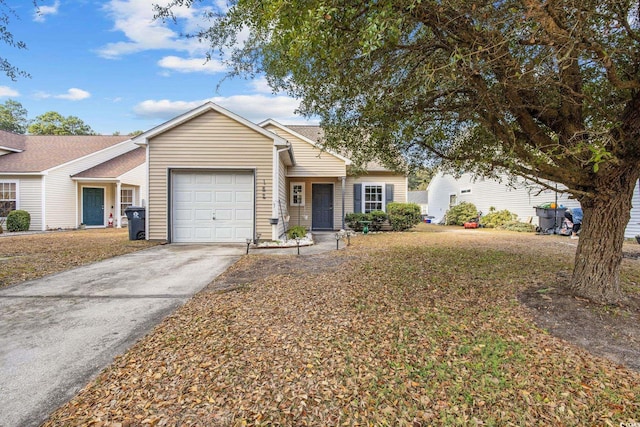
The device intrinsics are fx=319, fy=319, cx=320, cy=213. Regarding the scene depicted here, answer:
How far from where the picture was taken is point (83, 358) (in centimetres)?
283

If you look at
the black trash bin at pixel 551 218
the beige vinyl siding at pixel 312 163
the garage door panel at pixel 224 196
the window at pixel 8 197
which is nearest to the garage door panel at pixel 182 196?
the garage door panel at pixel 224 196

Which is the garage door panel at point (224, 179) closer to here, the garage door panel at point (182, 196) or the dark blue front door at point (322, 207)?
the garage door panel at point (182, 196)

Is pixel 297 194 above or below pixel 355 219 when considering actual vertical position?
above

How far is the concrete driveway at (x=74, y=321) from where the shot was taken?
236 centimetres

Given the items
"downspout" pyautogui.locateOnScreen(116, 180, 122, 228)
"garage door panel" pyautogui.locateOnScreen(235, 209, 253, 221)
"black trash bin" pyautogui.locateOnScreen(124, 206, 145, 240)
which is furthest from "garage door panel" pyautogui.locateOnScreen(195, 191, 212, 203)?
"downspout" pyautogui.locateOnScreen(116, 180, 122, 228)

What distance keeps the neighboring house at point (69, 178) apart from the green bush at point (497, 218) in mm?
19766

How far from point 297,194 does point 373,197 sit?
3835mm

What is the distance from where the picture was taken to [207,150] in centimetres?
978

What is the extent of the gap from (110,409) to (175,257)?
5.93 metres

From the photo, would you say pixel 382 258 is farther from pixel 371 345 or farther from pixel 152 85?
pixel 152 85

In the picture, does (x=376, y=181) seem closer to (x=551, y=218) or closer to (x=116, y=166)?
(x=551, y=218)

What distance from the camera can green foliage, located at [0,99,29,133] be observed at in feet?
115

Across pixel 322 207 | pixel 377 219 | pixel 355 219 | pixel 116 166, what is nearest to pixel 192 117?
pixel 322 207

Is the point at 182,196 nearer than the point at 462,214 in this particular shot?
Yes
